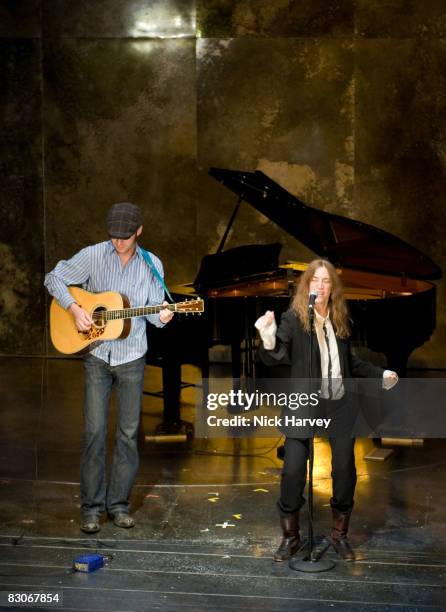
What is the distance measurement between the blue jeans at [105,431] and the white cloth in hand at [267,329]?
3.32ft

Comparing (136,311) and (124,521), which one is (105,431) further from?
(136,311)

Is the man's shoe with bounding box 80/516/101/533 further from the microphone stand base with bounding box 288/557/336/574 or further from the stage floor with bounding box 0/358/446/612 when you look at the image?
the microphone stand base with bounding box 288/557/336/574

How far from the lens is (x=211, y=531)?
5.91 m

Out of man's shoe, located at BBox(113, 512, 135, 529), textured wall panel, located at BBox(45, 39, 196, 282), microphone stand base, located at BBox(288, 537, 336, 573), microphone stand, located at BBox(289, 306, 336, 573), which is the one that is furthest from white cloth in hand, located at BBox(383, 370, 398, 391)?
textured wall panel, located at BBox(45, 39, 196, 282)

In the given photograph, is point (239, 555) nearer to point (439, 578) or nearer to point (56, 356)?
point (439, 578)

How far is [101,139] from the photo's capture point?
1184cm

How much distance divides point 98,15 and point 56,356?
400cm

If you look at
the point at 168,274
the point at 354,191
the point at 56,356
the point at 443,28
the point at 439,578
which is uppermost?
the point at 443,28

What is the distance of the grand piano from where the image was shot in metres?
7.84

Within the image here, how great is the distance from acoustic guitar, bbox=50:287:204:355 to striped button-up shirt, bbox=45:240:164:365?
65mm

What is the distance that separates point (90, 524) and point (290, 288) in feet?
9.06

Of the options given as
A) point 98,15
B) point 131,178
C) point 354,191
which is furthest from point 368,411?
point 98,15

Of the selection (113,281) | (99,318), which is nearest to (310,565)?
(99,318)

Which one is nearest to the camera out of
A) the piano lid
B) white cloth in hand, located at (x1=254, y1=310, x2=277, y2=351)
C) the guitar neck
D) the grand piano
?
white cloth in hand, located at (x1=254, y1=310, x2=277, y2=351)
